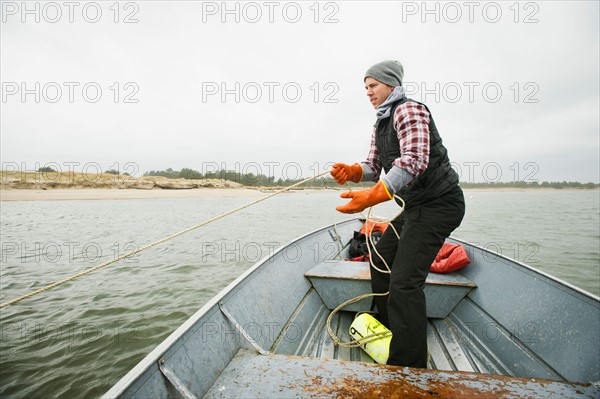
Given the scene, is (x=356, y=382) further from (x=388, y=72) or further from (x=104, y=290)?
(x=104, y=290)

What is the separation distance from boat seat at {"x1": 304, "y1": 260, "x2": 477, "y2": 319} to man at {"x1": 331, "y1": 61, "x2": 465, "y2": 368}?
103 centimetres

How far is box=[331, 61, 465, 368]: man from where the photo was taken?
168 cm

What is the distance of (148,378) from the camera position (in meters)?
1.24

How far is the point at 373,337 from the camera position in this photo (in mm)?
2367

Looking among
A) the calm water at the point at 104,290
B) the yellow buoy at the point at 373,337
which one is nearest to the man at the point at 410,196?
the yellow buoy at the point at 373,337

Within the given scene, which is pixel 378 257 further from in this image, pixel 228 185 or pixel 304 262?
pixel 228 185

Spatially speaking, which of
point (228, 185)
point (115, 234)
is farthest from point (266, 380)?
point (228, 185)

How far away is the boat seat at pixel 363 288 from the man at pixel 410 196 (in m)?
1.03

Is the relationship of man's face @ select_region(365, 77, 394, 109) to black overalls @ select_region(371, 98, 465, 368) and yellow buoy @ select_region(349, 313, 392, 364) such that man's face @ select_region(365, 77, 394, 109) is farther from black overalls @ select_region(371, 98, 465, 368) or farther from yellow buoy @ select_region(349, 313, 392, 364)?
yellow buoy @ select_region(349, 313, 392, 364)

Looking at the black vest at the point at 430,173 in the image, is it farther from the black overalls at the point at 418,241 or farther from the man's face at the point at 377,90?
the man's face at the point at 377,90

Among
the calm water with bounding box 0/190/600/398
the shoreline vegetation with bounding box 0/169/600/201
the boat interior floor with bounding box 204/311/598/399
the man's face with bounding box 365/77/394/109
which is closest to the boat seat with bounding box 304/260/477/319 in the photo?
the boat interior floor with bounding box 204/311/598/399

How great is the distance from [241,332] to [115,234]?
446 inches

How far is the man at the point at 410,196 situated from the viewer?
168 centimetres

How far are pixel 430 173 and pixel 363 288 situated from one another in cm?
158
